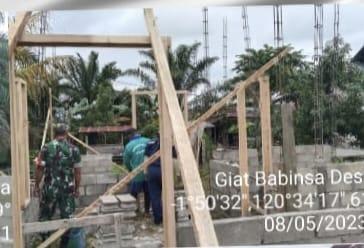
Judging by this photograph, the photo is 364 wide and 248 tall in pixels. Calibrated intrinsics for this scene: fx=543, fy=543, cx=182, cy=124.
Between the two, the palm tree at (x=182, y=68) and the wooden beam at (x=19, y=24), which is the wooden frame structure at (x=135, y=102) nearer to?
the palm tree at (x=182, y=68)

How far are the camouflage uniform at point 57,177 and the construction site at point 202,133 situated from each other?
0.03m

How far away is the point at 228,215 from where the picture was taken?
1.99m

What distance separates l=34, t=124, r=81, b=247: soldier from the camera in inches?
76.0

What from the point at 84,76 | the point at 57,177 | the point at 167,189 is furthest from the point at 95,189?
the point at 84,76

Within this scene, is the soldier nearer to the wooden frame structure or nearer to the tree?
the tree

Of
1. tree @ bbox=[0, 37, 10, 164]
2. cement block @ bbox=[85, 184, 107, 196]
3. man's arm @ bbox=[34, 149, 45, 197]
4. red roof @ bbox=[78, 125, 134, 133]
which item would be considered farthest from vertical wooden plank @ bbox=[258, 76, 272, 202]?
tree @ bbox=[0, 37, 10, 164]

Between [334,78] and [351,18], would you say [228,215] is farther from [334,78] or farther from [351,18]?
[351,18]

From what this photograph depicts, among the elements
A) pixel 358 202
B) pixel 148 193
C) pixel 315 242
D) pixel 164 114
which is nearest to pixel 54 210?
pixel 148 193

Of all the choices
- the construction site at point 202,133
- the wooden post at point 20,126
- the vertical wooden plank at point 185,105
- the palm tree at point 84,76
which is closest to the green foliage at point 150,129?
the construction site at point 202,133

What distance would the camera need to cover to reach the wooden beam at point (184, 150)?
6.32ft

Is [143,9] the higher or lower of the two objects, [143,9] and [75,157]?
the higher

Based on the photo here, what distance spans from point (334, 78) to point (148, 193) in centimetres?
81

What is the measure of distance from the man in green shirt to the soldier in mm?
177

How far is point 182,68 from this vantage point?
1.96 meters
